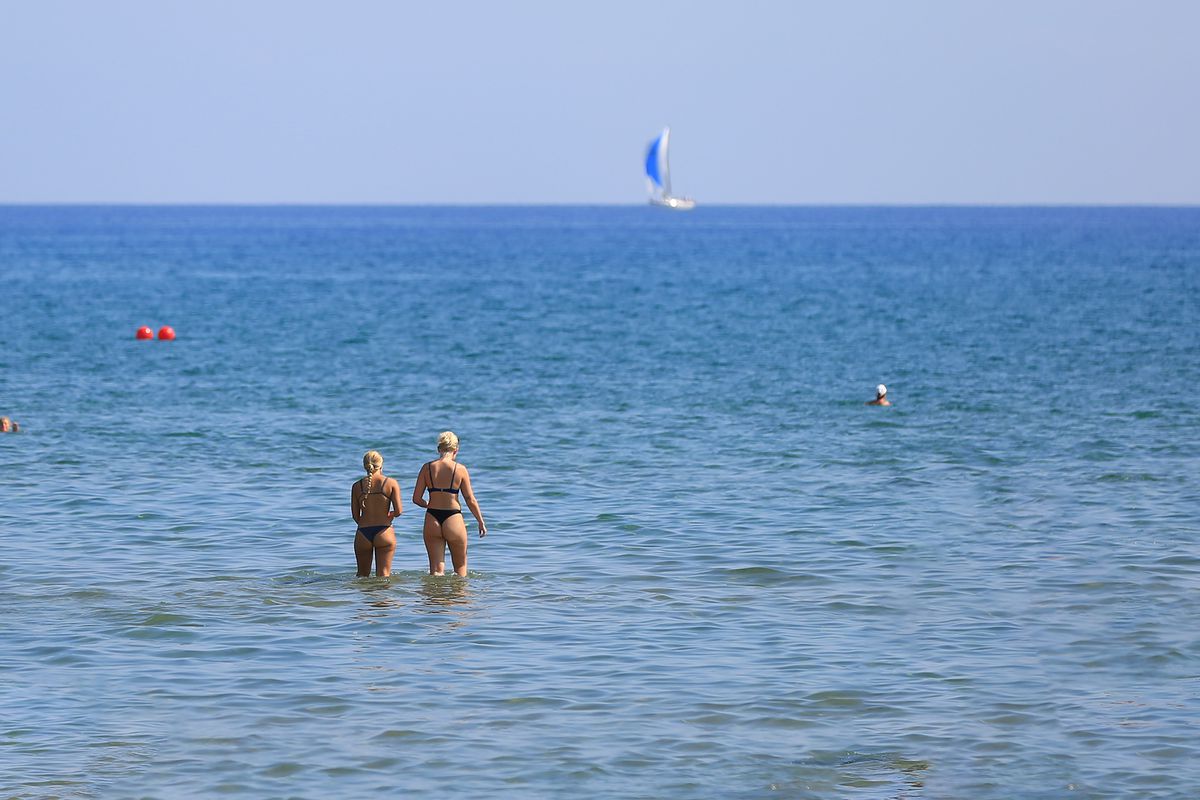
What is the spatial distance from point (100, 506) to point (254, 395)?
16.0 metres

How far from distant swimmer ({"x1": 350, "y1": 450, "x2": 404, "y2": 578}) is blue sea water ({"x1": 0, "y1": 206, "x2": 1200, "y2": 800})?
0.46 m

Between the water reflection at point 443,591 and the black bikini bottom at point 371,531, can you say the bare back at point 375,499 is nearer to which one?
the black bikini bottom at point 371,531

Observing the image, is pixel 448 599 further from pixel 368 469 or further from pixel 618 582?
pixel 618 582

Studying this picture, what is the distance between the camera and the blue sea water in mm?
13039

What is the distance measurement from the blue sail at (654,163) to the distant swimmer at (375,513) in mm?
161302

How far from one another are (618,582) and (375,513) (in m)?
3.24

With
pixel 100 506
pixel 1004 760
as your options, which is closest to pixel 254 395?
pixel 100 506

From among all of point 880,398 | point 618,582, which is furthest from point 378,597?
point 880,398

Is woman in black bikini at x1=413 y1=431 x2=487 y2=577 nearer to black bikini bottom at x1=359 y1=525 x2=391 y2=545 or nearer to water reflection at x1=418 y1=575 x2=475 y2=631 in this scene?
water reflection at x1=418 y1=575 x2=475 y2=631

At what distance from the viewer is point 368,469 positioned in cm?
1802

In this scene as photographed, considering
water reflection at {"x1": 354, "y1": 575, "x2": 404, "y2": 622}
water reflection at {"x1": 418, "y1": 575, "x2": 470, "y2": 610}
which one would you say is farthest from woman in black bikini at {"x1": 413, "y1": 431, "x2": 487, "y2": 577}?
water reflection at {"x1": 354, "y1": 575, "x2": 404, "y2": 622}

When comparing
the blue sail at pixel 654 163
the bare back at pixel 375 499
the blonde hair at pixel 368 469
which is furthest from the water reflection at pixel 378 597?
the blue sail at pixel 654 163

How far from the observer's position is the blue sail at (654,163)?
177250 millimetres

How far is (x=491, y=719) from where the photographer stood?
13.9 meters
